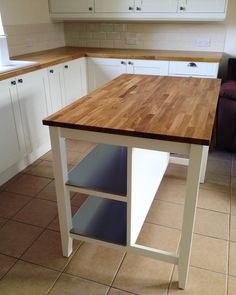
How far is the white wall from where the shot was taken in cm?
297

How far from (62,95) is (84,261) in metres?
1.92

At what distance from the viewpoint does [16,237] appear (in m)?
1.85

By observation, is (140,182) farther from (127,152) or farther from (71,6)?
(71,6)

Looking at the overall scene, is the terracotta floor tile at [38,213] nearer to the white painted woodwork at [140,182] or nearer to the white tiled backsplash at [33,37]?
the white painted woodwork at [140,182]

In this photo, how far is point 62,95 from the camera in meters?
3.08

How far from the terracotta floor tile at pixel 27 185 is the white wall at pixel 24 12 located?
5.54 feet

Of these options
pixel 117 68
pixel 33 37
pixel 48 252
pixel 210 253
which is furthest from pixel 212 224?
pixel 33 37

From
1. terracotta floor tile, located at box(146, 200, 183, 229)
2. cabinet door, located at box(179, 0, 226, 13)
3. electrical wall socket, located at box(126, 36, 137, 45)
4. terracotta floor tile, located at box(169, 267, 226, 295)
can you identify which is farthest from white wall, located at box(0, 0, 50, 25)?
terracotta floor tile, located at box(169, 267, 226, 295)

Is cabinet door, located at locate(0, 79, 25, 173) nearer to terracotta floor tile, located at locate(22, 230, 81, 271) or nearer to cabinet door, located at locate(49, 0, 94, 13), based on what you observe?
terracotta floor tile, located at locate(22, 230, 81, 271)

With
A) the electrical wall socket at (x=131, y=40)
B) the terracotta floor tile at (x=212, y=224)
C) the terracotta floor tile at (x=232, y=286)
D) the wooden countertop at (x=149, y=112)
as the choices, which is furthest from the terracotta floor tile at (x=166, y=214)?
the electrical wall socket at (x=131, y=40)

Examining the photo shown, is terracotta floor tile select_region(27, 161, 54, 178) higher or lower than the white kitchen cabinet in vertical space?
lower

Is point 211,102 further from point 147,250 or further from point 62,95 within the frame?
point 62,95

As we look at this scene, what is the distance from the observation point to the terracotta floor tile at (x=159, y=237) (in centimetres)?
177

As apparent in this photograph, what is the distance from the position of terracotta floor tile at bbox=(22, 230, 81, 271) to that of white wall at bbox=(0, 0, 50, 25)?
232 centimetres
